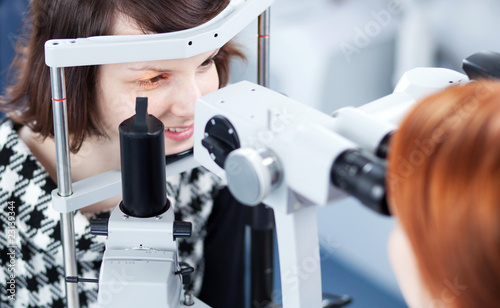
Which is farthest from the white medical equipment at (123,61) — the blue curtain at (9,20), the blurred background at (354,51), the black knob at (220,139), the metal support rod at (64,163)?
the blurred background at (354,51)

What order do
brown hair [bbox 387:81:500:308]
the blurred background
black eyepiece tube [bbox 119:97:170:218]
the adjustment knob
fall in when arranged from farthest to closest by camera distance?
the blurred background
black eyepiece tube [bbox 119:97:170:218]
the adjustment knob
brown hair [bbox 387:81:500:308]

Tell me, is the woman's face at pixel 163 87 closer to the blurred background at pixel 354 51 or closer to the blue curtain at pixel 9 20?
the blue curtain at pixel 9 20

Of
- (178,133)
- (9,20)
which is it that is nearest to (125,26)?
(178,133)

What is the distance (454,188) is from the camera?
51 cm

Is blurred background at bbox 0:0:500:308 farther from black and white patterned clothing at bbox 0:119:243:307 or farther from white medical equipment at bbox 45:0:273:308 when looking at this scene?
white medical equipment at bbox 45:0:273:308

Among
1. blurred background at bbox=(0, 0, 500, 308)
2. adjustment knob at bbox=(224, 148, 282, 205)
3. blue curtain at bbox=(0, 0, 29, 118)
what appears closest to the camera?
adjustment knob at bbox=(224, 148, 282, 205)

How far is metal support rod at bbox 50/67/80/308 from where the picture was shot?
784 millimetres

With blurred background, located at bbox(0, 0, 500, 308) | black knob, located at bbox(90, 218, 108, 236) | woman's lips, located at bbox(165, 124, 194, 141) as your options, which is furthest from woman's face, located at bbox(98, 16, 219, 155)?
blurred background, located at bbox(0, 0, 500, 308)

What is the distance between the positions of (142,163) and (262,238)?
0.44 metres

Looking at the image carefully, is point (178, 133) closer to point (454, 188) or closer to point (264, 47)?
point (264, 47)

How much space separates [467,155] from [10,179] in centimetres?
93

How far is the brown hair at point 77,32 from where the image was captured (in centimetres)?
99

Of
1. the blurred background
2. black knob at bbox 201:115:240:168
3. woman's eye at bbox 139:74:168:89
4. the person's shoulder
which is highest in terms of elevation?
black knob at bbox 201:115:240:168

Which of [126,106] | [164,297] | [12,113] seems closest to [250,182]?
[164,297]
